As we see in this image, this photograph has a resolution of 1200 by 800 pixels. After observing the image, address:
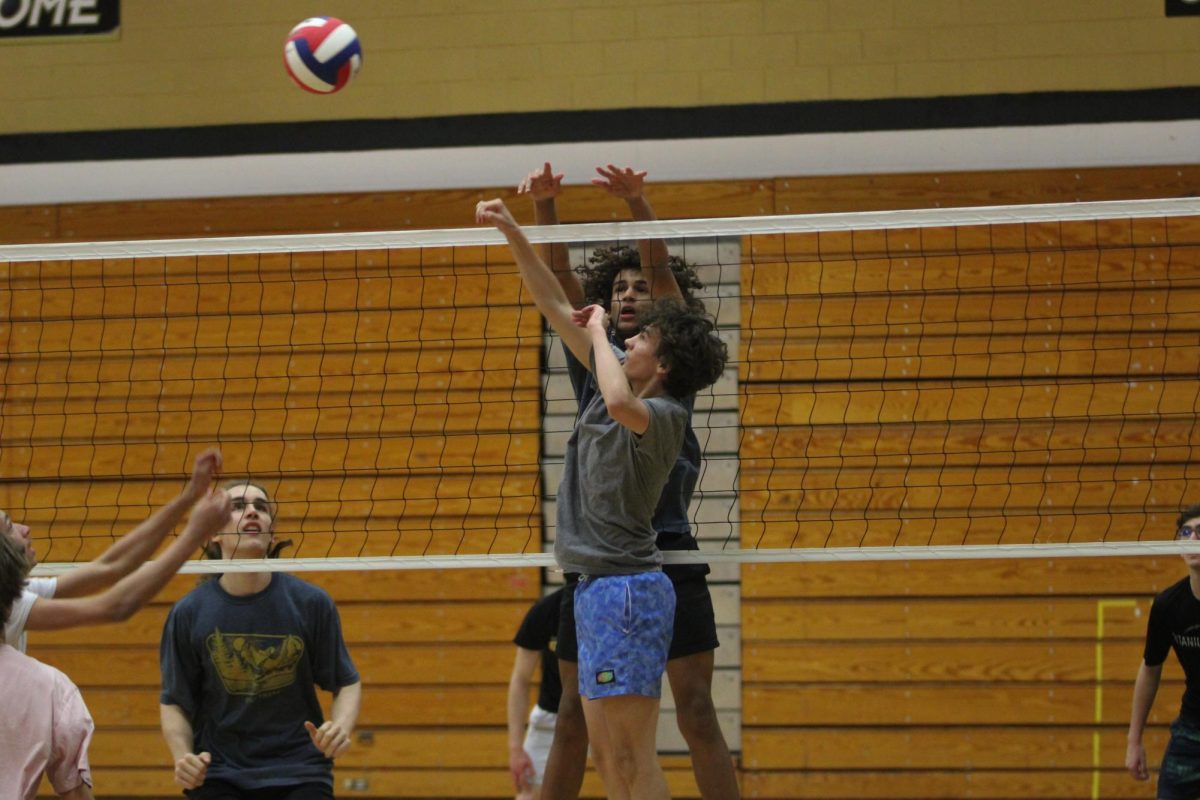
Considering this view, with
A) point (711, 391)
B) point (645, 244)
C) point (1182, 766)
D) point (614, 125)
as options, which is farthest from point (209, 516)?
point (614, 125)

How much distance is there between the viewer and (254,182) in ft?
30.4

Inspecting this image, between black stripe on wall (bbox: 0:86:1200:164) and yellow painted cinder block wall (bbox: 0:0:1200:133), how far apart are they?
0.24 feet

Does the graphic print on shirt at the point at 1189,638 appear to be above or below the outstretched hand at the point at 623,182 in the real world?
below

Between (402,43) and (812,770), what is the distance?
518cm

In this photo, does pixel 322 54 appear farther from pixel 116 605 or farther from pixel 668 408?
pixel 116 605

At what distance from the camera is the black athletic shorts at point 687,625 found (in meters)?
5.53

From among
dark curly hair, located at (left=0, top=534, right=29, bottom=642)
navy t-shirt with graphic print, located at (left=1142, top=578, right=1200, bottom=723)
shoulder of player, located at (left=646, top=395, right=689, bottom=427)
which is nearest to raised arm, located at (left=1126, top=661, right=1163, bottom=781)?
navy t-shirt with graphic print, located at (left=1142, top=578, right=1200, bottom=723)

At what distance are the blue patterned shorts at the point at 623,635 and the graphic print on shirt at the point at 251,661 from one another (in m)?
1.47

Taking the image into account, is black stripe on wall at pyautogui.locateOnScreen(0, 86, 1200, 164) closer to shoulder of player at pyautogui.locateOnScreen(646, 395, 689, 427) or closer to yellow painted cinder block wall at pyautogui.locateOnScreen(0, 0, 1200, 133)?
yellow painted cinder block wall at pyautogui.locateOnScreen(0, 0, 1200, 133)

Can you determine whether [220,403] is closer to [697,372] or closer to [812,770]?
[812,770]

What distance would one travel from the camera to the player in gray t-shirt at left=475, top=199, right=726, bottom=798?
488cm

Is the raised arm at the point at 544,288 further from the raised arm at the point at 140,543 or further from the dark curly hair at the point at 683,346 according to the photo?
the raised arm at the point at 140,543

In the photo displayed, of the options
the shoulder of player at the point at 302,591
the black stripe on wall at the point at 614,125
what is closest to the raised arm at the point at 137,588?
the shoulder of player at the point at 302,591

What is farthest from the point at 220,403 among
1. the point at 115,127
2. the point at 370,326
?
the point at 115,127
